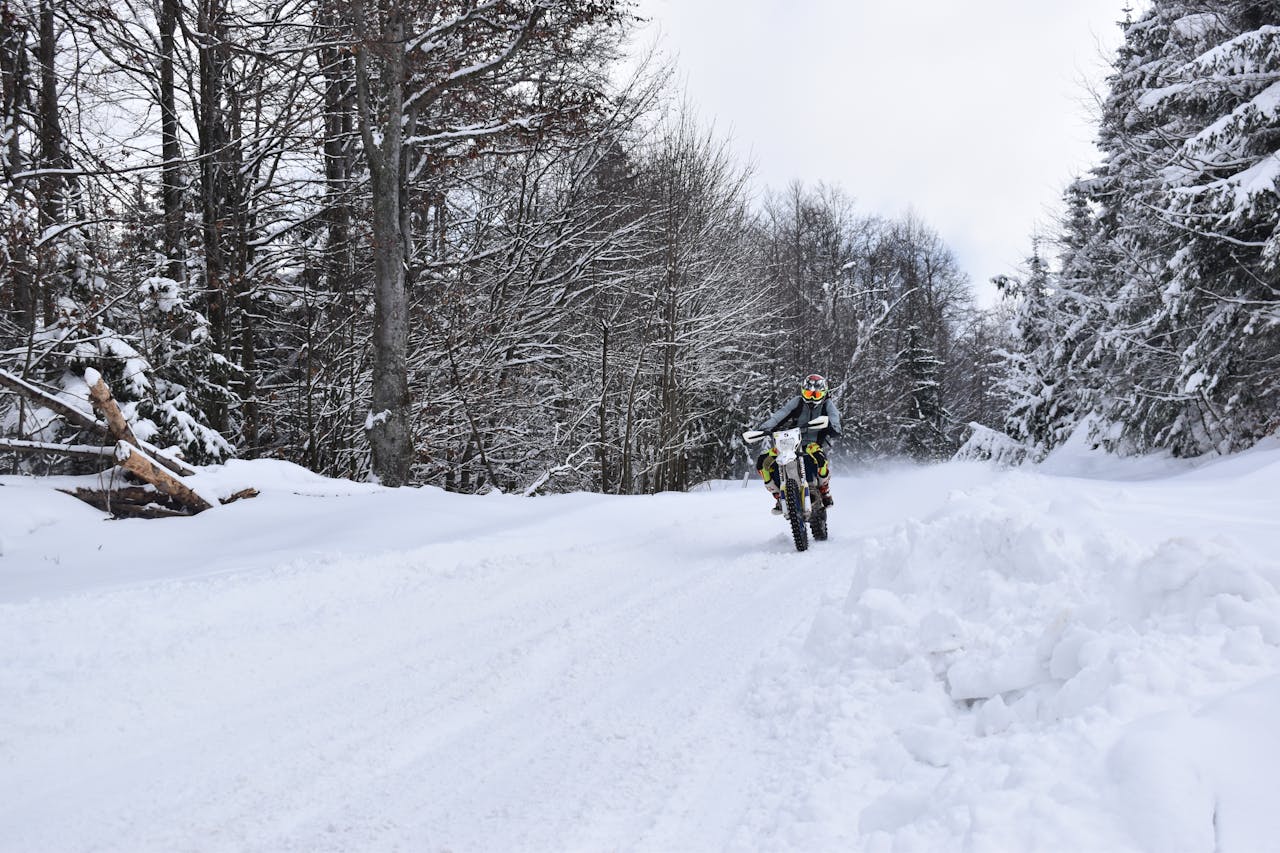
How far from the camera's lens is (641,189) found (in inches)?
698

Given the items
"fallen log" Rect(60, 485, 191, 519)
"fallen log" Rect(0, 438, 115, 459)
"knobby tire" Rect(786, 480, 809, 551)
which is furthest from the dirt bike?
"fallen log" Rect(0, 438, 115, 459)

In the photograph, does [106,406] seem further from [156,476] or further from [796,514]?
[796,514]

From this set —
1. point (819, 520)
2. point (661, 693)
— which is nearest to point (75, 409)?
point (661, 693)

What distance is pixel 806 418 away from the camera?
8.45 meters

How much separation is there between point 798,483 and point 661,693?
413 cm

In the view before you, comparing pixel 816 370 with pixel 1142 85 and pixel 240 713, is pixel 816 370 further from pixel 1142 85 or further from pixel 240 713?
pixel 240 713

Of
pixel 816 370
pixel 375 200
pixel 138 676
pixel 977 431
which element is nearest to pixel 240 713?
pixel 138 676

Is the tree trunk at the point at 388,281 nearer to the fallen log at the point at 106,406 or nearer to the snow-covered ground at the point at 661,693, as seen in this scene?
the fallen log at the point at 106,406

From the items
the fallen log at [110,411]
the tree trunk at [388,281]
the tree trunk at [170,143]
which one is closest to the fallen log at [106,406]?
the fallen log at [110,411]

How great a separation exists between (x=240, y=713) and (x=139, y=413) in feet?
22.2

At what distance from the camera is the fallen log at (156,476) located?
671cm

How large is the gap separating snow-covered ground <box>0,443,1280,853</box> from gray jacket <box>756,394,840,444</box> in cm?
232

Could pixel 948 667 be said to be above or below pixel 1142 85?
below

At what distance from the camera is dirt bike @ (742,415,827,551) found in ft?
24.8
